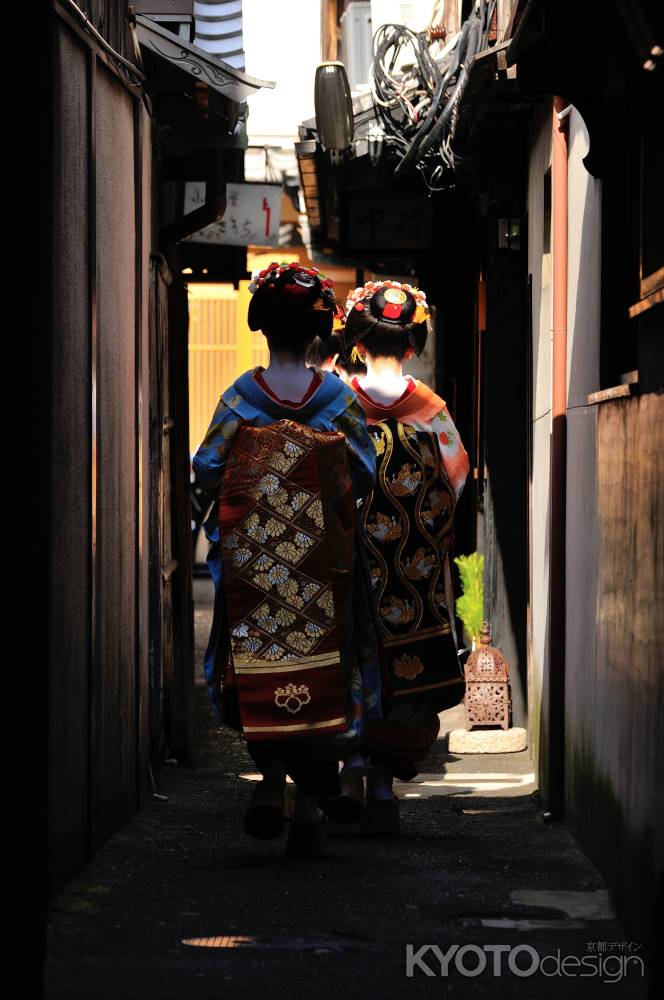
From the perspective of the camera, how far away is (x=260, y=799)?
6.43 meters

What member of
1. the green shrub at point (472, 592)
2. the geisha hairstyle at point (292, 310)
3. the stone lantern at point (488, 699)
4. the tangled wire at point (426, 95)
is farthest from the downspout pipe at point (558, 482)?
the green shrub at point (472, 592)

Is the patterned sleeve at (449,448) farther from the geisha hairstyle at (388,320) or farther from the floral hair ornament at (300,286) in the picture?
the floral hair ornament at (300,286)

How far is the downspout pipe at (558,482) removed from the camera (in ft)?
25.0

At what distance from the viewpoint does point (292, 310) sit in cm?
686

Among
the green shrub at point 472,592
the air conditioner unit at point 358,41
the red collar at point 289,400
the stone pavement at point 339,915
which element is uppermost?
the air conditioner unit at point 358,41

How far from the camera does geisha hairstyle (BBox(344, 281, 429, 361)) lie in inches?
310

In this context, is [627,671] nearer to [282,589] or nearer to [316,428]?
[282,589]

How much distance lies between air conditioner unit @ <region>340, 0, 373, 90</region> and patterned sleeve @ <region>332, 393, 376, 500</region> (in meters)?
11.7

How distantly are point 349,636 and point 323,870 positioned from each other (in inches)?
36.7

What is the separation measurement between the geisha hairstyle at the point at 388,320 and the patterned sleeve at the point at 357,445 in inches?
42.1

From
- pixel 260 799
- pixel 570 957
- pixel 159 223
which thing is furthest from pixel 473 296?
pixel 570 957

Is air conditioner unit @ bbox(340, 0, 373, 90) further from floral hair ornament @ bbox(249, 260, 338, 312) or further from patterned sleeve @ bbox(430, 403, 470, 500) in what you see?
floral hair ornament @ bbox(249, 260, 338, 312)

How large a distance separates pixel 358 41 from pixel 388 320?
11.4 metres

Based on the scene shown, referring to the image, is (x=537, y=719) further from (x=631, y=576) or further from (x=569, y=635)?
(x=631, y=576)
